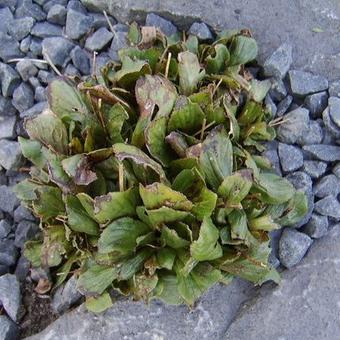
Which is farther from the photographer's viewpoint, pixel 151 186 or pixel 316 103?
pixel 316 103

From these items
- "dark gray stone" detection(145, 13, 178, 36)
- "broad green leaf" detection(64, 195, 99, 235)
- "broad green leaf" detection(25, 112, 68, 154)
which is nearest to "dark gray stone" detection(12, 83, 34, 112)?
"broad green leaf" detection(25, 112, 68, 154)

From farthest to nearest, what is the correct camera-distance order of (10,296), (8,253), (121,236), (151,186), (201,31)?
1. (201,31)
2. (8,253)
3. (10,296)
4. (121,236)
5. (151,186)

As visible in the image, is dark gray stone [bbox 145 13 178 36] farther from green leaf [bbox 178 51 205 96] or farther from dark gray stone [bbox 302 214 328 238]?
dark gray stone [bbox 302 214 328 238]

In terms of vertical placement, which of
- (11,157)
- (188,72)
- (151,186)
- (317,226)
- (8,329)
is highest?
(188,72)

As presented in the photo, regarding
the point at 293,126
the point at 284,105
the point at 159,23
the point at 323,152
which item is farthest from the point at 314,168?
the point at 159,23

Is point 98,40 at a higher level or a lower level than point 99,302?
higher

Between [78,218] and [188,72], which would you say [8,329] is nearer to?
[78,218]
